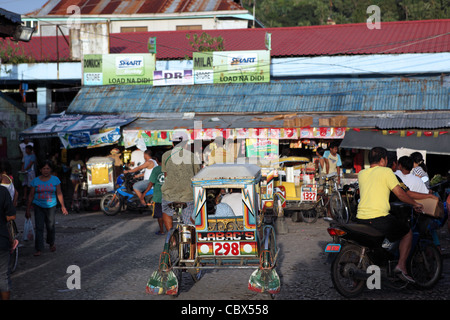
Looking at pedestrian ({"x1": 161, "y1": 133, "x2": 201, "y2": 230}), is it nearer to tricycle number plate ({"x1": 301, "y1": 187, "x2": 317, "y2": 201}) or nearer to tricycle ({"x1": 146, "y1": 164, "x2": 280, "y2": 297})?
tricycle ({"x1": 146, "y1": 164, "x2": 280, "y2": 297})

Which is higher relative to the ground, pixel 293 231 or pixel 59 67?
pixel 59 67

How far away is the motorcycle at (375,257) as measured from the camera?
7.45 meters

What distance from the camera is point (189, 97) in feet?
74.6

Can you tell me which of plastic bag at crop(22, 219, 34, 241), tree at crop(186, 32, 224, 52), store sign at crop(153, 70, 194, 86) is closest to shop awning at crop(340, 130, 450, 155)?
store sign at crop(153, 70, 194, 86)

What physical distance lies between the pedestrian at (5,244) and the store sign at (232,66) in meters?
16.5

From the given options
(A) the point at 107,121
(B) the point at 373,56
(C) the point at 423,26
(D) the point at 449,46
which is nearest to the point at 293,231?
(A) the point at 107,121

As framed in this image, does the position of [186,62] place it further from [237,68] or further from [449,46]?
[449,46]

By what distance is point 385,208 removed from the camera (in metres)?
7.62

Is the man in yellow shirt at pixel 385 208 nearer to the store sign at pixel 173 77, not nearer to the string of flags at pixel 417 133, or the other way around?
the string of flags at pixel 417 133

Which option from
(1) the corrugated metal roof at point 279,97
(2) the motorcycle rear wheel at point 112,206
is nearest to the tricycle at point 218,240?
(2) the motorcycle rear wheel at point 112,206

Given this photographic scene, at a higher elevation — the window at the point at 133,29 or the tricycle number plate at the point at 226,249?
the window at the point at 133,29

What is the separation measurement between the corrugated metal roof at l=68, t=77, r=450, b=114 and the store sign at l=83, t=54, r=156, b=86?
31 centimetres
